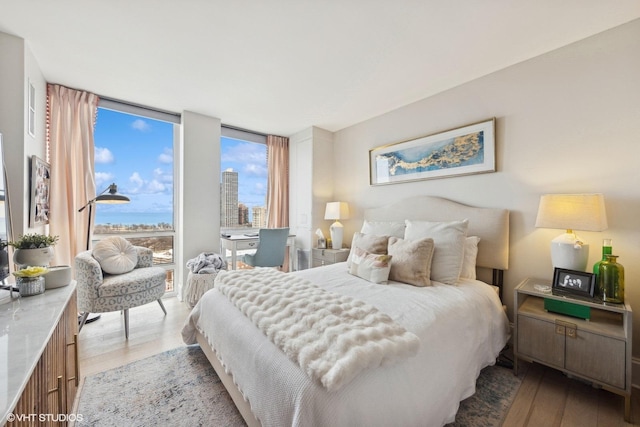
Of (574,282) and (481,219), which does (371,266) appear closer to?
(481,219)

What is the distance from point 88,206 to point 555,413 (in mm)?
4390

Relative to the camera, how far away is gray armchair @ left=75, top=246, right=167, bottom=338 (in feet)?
7.37

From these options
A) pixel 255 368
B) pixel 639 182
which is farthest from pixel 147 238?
pixel 639 182

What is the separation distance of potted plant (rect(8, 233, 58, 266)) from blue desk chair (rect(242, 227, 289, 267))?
1.98 m

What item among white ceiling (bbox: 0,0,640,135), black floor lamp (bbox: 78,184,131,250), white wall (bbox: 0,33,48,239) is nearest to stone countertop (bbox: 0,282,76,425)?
white wall (bbox: 0,33,48,239)

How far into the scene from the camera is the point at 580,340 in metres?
1.64

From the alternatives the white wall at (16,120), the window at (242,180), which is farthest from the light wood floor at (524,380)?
the window at (242,180)

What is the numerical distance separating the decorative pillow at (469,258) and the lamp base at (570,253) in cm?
53

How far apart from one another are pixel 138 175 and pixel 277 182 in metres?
1.95

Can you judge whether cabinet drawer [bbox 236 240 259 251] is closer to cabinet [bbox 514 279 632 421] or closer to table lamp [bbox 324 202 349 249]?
table lamp [bbox 324 202 349 249]

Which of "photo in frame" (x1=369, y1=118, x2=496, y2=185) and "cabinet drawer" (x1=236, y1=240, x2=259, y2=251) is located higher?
"photo in frame" (x1=369, y1=118, x2=496, y2=185)

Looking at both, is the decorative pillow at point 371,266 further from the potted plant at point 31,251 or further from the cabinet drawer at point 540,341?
the potted plant at point 31,251

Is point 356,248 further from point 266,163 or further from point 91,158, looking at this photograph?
point 91,158

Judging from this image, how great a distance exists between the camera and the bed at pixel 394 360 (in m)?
0.99
